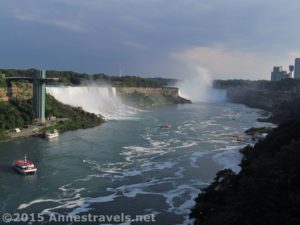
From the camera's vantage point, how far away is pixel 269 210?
793cm

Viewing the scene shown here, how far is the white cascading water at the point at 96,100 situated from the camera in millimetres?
41750

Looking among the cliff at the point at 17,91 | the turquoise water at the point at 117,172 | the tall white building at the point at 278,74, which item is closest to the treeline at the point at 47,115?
the cliff at the point at 17,91

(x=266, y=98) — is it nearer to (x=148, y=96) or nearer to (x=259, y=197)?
(x=148, y=96)

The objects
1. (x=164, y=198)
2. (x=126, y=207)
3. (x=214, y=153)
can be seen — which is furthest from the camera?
(x=214, y=153)

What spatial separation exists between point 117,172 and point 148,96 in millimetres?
47911

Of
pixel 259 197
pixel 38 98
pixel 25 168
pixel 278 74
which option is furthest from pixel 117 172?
pixel 278 74

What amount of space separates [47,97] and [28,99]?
9.65 feet

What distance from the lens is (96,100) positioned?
47562 millimetres

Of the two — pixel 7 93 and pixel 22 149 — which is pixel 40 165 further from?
pixel 7 93

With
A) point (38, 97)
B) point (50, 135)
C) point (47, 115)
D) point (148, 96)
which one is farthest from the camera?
point (148, 96)

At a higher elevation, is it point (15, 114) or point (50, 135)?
point (15, 114)

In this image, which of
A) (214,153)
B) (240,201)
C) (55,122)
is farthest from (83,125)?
(240,201)

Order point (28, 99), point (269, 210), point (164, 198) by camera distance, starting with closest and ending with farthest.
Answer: point (269, 210), point (164, 198), point (28, 99)

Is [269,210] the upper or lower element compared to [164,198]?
upper
